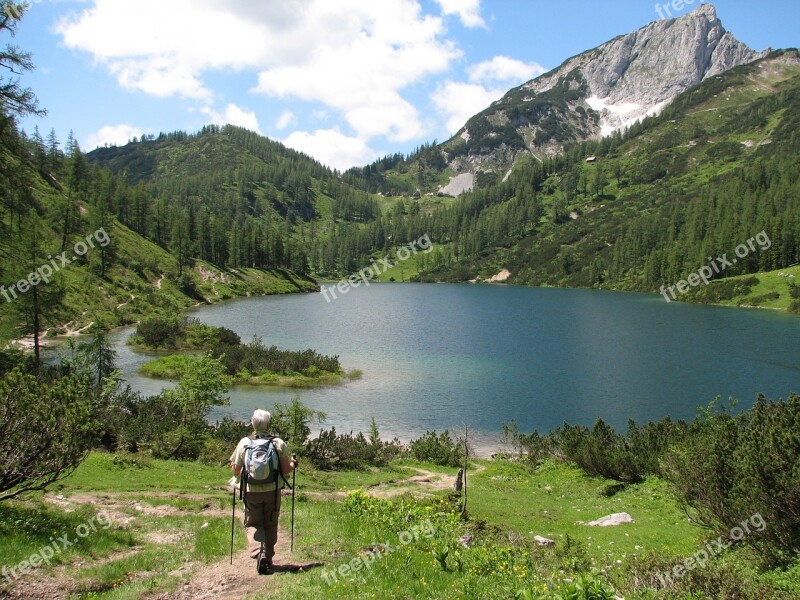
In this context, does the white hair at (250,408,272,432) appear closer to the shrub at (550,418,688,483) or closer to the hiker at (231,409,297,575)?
the hiker at (231,409,297,575)

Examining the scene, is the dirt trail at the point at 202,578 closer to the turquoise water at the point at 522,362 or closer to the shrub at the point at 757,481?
the shrub at the point at 757,481

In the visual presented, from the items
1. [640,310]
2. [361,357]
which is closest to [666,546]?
[361,357]

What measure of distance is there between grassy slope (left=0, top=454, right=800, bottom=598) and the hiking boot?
0.48 m

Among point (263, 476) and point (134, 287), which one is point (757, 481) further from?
point (134, 287)

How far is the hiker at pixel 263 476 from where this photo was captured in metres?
9.20

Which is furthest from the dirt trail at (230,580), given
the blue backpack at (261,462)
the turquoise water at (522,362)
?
the turquoise water at (522,362)

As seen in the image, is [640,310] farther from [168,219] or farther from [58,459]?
[168,219]

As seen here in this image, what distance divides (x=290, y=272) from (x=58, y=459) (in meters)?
170

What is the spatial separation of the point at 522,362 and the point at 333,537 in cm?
4983

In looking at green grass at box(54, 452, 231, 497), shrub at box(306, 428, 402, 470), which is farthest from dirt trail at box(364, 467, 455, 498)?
green grass at box(54, 452, 231, 497)

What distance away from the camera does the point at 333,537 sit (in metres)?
11.6

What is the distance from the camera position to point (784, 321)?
87.9 m

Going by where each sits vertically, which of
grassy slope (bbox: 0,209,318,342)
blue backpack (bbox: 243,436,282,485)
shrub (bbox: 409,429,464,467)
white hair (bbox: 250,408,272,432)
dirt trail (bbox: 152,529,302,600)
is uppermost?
grassy slope (bbox: 0,209,318,342)

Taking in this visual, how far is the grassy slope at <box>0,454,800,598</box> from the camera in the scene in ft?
29.0
